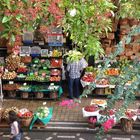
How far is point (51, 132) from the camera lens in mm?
10961

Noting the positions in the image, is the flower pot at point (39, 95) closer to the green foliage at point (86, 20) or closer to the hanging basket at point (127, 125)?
the hanging basket at point (127, 125)

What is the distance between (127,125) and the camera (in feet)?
35.1

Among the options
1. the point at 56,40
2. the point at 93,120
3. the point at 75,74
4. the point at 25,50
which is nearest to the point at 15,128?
the point at 93,120

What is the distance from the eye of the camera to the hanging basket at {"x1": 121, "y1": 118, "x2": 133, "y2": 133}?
10662 mm

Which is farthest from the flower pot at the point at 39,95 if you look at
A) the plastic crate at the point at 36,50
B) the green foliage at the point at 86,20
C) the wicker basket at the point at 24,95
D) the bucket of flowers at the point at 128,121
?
the green foliage at the point at 86,20

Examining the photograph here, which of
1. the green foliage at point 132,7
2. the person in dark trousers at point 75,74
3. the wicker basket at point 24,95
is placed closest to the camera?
the green foliage at point 132,7

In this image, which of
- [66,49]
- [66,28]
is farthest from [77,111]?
[66,28]

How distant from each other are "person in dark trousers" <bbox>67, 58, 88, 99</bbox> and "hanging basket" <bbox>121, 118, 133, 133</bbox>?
7.92 feet

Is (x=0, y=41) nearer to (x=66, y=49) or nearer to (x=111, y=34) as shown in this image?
(x=66, y=49)

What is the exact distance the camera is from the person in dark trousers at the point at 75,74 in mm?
12501

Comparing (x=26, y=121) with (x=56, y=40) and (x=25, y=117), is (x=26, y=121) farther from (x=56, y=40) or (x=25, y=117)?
(x=56, y=40)

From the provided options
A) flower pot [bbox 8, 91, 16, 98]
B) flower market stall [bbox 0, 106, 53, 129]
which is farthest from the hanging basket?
flower pot [bbox 8, 91, 16, 98]

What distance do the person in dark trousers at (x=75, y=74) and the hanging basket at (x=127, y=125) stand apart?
2.41 m

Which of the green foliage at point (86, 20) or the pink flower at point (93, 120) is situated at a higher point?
the green foliage at point (86, 20)
